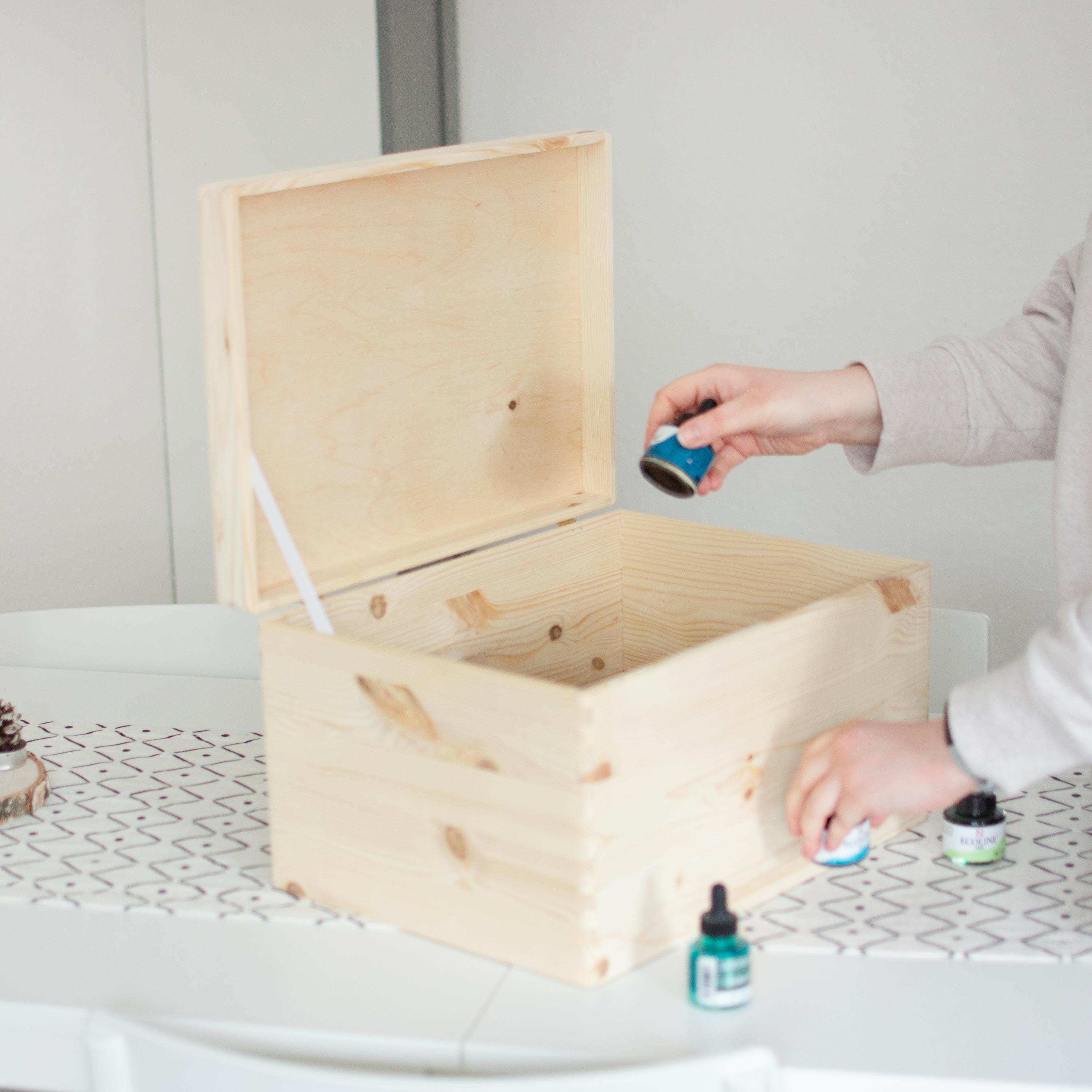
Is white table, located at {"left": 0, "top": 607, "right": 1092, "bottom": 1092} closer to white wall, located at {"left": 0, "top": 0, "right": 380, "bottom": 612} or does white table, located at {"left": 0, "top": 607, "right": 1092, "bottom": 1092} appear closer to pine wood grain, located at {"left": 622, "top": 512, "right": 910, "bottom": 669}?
pine wood grain, located at {"left": 622, "top": 512, "right": 910, "bottom": 669}

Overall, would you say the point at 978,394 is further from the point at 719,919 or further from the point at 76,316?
the point at 76,316

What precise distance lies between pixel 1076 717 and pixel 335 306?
2.06ft

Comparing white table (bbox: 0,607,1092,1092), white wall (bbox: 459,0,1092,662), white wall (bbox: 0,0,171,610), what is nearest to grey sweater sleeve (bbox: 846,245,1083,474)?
white table (bbox: 0,607,1092,1092)

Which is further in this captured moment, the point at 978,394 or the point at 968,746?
the point at 978,394

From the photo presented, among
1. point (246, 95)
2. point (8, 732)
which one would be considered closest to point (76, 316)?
point (246, 95)

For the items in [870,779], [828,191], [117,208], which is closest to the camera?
[870,779]

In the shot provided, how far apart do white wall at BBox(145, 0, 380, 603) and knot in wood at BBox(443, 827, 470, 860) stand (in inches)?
85.1

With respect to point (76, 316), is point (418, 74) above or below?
above

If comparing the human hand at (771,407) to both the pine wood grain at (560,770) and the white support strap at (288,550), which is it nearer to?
the pine wood grain at (560,770)

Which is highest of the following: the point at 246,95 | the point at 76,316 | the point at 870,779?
the point at 246,95

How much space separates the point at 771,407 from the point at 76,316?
2131 mm

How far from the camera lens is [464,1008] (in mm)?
807

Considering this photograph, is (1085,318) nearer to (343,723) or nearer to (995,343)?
(995,343)

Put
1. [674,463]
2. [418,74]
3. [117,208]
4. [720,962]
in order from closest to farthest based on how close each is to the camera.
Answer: [720,962] → [674,463] → [418,74] → [117,208]
